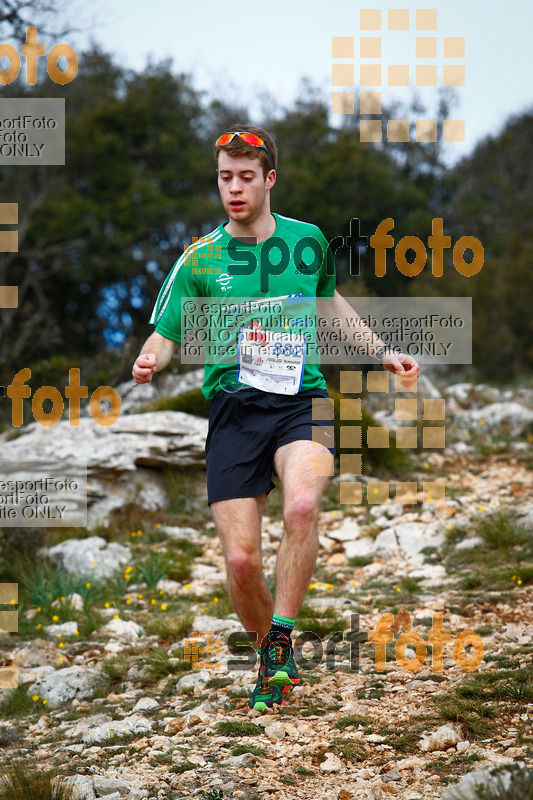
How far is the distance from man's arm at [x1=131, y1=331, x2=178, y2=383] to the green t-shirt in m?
0.04

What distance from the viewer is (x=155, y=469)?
677 centimetres

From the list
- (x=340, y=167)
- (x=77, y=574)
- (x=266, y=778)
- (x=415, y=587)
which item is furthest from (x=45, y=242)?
(x=266, y=778)

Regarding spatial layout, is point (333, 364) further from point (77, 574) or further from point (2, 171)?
point (2, 171)

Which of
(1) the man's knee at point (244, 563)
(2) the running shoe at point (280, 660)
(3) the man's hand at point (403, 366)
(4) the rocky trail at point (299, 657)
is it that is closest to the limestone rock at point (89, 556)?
(4) the rocky trail at point (299, 657)

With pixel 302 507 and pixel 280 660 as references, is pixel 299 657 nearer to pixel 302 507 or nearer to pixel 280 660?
pixel 280 660

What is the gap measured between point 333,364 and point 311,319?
630cm

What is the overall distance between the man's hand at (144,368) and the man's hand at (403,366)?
0.93 meters

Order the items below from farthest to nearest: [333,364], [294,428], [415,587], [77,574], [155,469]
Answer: [333,364] < [155,469] < [77,574] < [415,587] < [294,428]

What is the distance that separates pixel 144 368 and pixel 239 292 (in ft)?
1.65

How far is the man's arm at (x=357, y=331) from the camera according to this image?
3.25 metres

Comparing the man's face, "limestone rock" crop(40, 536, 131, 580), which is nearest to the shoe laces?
the man's face

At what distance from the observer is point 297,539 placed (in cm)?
292

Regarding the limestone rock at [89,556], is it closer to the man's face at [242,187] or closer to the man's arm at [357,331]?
the man's arm at [357,331]

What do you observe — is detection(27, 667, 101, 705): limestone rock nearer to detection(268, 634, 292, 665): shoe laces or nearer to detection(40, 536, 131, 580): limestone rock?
detection(268, 634, 292, 665): shoe laces
